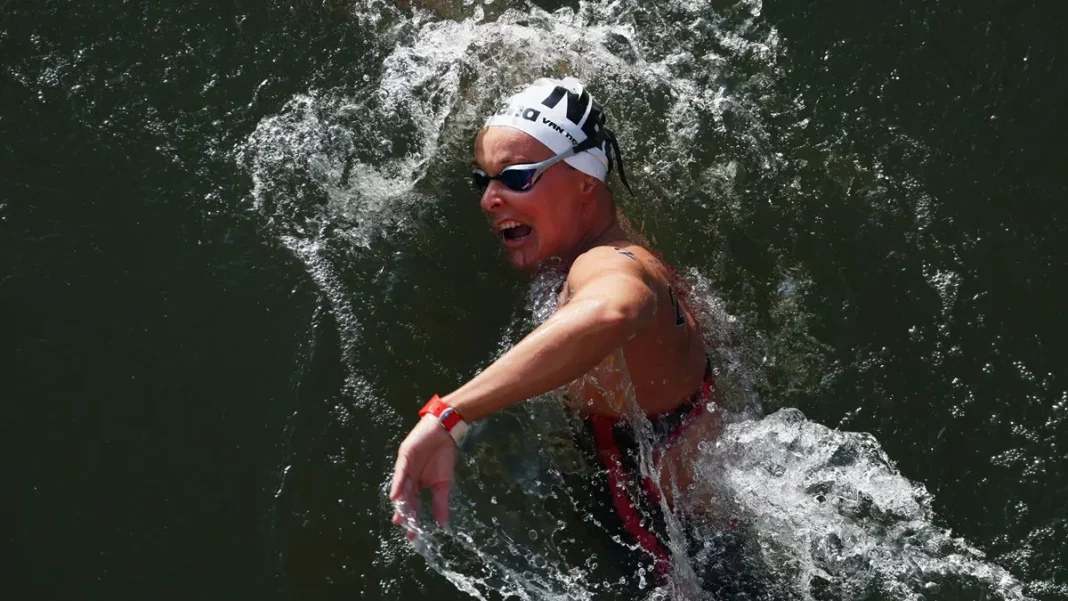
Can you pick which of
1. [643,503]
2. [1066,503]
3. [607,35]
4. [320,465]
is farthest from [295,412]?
[1066,503]

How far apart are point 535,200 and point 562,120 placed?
36 cm

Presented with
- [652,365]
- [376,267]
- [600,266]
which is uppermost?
[600,266]

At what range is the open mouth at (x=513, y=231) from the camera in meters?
4.86

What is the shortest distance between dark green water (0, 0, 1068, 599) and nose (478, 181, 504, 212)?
74cm

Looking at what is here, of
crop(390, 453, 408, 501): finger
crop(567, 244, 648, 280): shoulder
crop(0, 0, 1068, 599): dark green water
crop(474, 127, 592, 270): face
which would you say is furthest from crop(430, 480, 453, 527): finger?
crop(474, 127, 592, 270): face

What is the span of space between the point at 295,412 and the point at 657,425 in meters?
1.55

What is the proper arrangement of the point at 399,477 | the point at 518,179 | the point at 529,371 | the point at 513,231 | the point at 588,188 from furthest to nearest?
the point at 513,231
the point at 588,188
the point at 518,179
the point at 529,371
the point at 399,477

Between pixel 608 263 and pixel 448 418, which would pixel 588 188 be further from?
pixel 448 418

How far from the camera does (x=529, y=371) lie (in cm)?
356

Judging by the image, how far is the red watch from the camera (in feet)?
11.4

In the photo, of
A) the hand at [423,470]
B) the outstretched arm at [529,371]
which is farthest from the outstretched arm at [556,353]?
the hand at [423,470]

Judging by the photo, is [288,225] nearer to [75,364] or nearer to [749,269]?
[75,364]

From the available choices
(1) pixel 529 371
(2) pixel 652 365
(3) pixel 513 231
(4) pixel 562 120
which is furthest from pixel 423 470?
(4) pixel 562 120

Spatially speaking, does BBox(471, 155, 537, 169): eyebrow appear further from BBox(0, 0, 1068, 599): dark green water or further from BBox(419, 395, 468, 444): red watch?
BBox(419, 395, 468, 444): red watch
